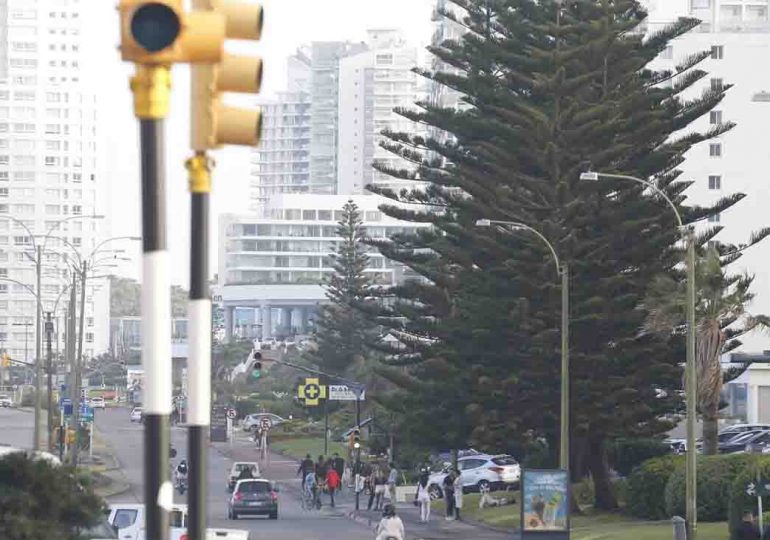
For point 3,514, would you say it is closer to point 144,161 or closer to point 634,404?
point 144,161

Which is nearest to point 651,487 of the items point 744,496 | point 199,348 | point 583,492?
point 583,492

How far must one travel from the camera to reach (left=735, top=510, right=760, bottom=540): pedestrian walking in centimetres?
3077

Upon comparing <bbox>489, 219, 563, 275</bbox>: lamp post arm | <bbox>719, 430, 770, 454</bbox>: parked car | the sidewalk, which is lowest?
the sidewalk

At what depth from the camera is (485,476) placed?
202ft

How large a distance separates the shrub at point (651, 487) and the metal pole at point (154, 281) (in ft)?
128

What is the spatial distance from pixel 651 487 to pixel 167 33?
135 feet

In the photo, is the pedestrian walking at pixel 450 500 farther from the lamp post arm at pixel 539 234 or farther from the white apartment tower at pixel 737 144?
the white apartment tower at pixel 737 144

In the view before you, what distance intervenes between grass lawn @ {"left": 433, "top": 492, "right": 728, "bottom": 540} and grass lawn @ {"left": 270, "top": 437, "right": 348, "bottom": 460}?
95.0 ft

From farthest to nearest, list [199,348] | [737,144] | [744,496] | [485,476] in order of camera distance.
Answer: [737,144]
[485,476]
[744,496]
[199,348]

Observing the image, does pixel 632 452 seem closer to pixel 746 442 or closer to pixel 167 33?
pixel 746 442

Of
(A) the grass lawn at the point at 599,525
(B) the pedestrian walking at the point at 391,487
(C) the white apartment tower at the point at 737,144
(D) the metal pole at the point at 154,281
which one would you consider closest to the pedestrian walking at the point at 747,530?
(A) the grass lawn at the point at 599,525

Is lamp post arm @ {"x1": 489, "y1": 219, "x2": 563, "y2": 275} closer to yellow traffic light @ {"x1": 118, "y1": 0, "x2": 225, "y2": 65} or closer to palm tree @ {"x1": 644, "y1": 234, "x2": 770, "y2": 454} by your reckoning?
palm tree @ {"x1": 644, "y1": 234, "x2": 770, "y2": 454}

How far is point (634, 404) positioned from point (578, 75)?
30.6 feet

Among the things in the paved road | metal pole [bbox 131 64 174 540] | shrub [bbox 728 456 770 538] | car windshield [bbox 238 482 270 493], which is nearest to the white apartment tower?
the paved road
